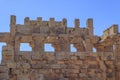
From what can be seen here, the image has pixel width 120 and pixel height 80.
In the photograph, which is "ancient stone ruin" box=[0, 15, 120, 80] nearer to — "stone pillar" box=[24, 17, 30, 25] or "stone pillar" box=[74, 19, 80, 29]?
"stone pillar" box=[74, 19, 80, 29]

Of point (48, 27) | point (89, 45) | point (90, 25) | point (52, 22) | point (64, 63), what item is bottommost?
point (64, 63)

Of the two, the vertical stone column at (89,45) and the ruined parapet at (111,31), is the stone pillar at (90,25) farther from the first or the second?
the ruined parapet at (111,31)

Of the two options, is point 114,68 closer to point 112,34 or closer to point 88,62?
point 88,62

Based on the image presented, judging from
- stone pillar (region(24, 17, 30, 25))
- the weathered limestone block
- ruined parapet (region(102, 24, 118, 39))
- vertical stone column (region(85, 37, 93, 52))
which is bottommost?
the weathered limestone block

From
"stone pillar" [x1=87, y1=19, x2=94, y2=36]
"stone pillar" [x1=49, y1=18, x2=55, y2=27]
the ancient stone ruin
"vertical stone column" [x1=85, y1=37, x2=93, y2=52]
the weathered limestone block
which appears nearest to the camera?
the weathered limestone block

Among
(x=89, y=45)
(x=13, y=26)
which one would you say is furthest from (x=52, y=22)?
(x=89, y=45)

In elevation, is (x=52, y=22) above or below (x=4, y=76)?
above

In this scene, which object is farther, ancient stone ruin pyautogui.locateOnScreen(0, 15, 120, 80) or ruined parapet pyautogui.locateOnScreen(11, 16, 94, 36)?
ruined parapet pyautogui.locateOnScreen(11, 16, 94, 36)

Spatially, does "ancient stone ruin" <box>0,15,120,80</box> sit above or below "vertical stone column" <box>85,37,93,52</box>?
below

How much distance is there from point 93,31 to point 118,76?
15.3 metres

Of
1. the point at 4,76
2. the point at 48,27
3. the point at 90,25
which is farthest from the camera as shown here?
the point at 90,25

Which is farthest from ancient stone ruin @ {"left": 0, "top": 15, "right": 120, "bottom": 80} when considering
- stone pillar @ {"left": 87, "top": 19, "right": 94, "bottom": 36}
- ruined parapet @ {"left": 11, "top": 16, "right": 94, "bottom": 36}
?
ruined parapet @ {"left": 11, "top": 16, "right": 94, "bottom": 36}

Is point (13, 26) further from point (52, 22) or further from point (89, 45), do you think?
point (89, 45)

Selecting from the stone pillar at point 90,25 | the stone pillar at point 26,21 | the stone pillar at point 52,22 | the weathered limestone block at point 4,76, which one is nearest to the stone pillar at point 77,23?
the stone pillar at point 90,25
